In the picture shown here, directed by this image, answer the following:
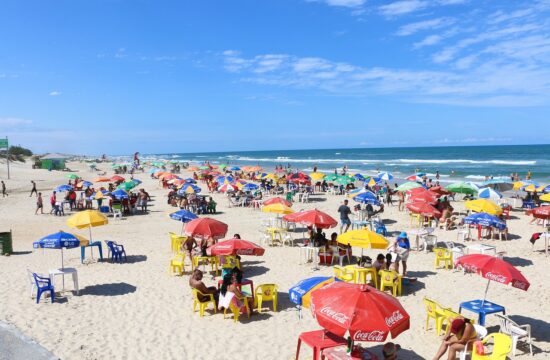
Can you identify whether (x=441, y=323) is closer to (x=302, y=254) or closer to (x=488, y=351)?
(x=488, y=351)

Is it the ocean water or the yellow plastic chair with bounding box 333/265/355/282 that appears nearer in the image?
the yellow plastic chair with bounding box 333/265/355/282

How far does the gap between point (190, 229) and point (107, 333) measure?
139 inches

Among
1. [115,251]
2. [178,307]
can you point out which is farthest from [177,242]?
[178,307]

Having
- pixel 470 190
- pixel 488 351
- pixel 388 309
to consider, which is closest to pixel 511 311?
pixel 488 351

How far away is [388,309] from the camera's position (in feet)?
17.2

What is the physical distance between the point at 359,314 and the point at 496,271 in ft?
10.3

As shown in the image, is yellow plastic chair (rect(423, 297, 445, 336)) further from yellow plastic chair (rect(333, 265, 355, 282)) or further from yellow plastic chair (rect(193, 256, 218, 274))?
yellow plastic chair (rect(193, 256, 218, 274))

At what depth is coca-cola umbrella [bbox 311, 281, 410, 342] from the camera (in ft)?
16.2

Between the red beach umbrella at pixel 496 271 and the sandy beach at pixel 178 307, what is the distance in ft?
3.59

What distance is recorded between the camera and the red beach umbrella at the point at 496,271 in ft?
22.2

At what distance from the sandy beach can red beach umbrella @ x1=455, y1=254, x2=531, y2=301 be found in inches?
43.1

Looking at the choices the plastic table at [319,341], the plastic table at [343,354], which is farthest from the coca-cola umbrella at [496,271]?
the plastic table at [319,341]

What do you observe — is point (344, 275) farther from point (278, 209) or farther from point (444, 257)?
point (278, 209)

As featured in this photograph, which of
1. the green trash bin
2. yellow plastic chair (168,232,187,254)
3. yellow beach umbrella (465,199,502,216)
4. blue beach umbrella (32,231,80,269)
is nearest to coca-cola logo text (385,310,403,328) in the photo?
blue beach umbrella (32,231,80,269)
